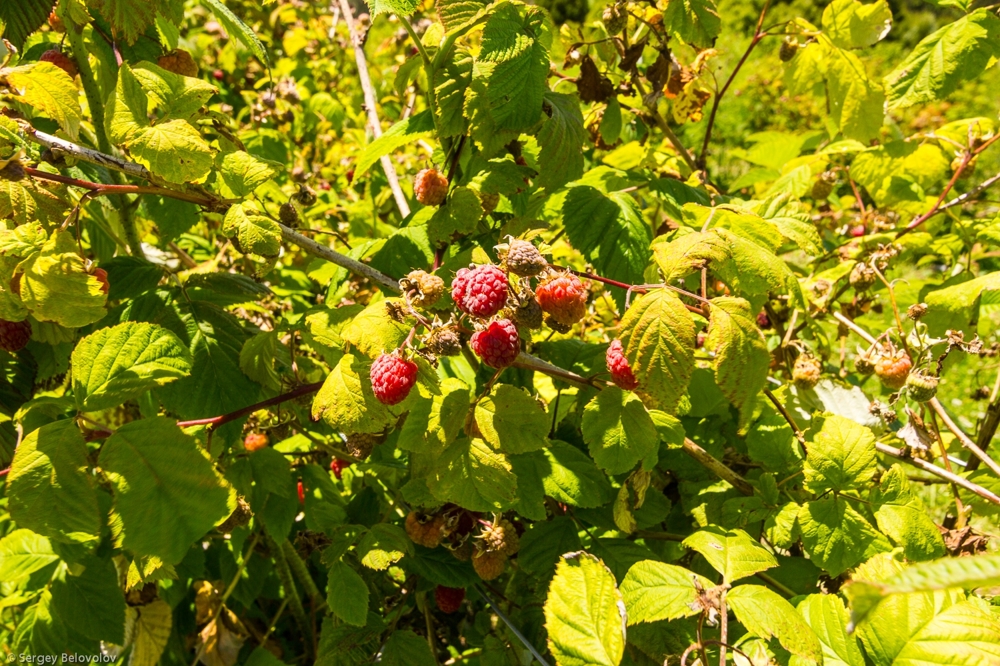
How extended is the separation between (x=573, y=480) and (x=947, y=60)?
1.48m

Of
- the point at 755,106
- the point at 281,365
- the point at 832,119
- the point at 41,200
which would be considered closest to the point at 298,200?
the point at 281,365

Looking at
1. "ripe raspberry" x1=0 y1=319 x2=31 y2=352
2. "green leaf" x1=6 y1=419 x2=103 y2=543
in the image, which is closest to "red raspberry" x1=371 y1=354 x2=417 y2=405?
"green leaf" x1=6 y1=419 x2=103 y2=543

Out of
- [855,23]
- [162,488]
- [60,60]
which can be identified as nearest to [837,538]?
[162,488]

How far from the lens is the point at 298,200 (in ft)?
4.97

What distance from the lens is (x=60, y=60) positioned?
53.4 inches

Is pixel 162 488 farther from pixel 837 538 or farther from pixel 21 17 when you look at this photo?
pixel 837 538

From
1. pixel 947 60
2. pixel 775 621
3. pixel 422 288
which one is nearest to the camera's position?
pixel 775 621

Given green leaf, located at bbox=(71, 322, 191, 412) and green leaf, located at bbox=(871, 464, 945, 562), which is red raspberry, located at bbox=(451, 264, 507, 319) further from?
green leaf, located at bbox=(871, 464, 945, 562)

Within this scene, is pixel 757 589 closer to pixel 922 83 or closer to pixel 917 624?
pixel 917 624

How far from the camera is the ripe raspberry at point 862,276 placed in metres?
1.67

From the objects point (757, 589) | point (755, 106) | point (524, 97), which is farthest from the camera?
point (755, 106)

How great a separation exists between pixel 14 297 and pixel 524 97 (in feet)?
2.92

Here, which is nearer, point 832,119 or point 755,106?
point 832,119

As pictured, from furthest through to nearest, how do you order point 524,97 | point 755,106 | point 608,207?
point 755,106
point 608,207
point 524,97
